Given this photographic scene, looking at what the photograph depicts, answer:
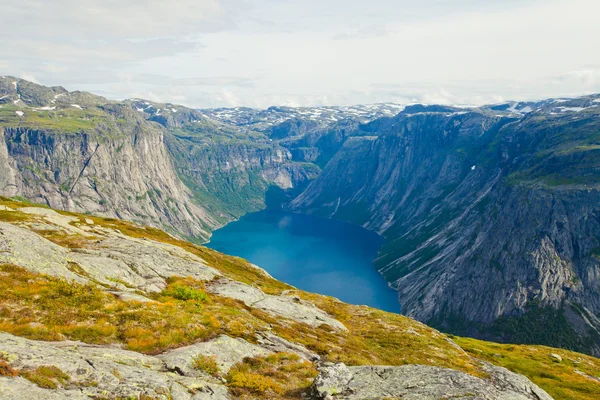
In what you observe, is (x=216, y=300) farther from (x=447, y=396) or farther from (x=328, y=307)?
(x=328, y=307)

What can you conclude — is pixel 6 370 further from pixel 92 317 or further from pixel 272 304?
pixel 272 304

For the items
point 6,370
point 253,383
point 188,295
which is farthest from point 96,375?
point 188,295

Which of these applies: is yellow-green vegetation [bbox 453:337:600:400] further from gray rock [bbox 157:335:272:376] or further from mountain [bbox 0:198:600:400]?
gray rock [bbox 157:335:272:376]

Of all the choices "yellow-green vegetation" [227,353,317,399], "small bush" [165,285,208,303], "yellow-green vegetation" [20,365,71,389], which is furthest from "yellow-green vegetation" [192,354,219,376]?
"small bush" [165,285,208,303]

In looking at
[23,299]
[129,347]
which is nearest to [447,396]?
[129,347]

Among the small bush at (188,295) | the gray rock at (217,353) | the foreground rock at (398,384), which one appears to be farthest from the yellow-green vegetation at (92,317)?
the foreground rock at (398,384)

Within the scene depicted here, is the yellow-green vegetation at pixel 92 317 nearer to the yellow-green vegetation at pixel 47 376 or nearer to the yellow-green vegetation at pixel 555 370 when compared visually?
the yellow-green vegetation at pixel 47 376

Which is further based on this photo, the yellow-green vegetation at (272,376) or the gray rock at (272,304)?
the gray rock at (272,304)
